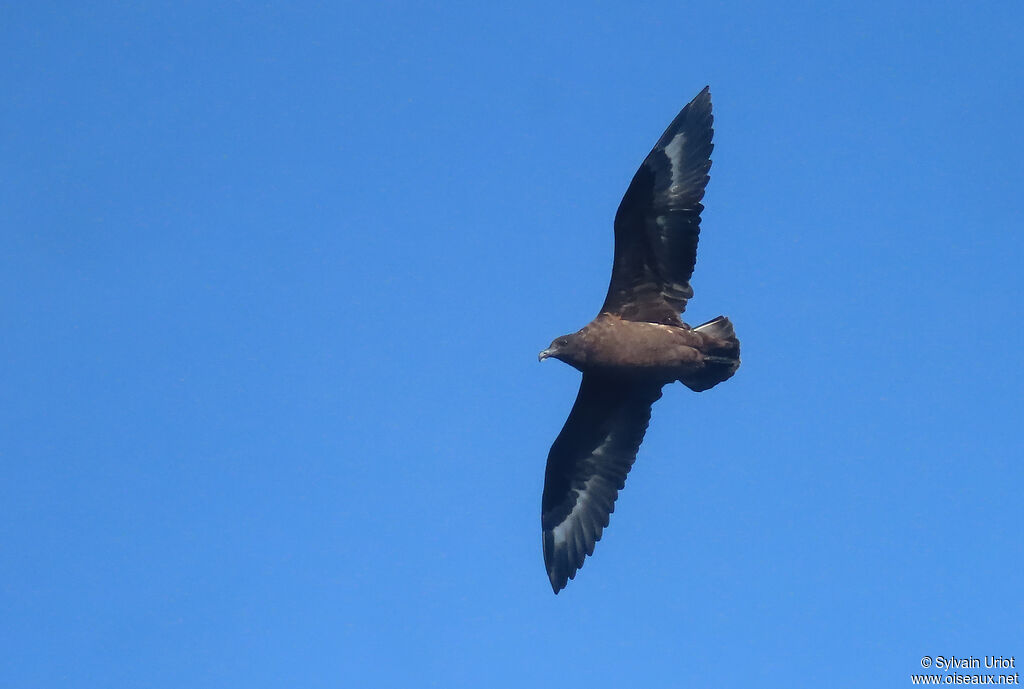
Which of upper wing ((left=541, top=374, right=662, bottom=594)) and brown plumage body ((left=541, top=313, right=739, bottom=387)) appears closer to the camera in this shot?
brown plumage body ((left=541, top=313, right=739, bottom=387))

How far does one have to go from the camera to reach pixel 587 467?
34.1 feet

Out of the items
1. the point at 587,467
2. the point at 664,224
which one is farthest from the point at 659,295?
the point at 587,467

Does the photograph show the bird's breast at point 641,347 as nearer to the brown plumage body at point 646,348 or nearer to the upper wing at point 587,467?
the brown plumage body at point 646,348

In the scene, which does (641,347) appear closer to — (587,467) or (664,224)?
(664,224)

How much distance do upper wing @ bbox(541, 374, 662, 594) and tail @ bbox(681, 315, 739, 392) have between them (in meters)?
0.68

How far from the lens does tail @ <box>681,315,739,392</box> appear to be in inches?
364

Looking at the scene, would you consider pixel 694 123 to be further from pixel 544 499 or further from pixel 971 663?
pixel 971 663

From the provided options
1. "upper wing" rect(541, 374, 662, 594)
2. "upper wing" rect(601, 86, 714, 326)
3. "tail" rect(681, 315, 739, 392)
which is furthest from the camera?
"upper wing" rect(541, 374, 662, 594)

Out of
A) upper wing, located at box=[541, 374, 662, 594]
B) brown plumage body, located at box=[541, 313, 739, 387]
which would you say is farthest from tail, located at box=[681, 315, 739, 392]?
upper wing, located at box=[541, 374, 662, 594]

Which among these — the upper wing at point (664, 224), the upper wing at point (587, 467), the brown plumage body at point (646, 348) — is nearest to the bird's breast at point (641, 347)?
the brown plumage body at point (646, 348)

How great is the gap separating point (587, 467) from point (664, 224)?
8.14ft

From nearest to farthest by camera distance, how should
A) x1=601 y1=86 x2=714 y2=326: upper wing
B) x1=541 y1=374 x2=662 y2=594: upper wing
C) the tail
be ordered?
x1=601 y1=86 x2=714 y2=326: upper wing, the tail, x1=541 y1=374 x2=662 y2=594: upper wing

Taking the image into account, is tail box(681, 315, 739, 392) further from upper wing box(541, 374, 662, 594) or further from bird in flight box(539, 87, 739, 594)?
upper wing box(541, 374, 662, 594)

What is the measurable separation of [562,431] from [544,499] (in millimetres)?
772
